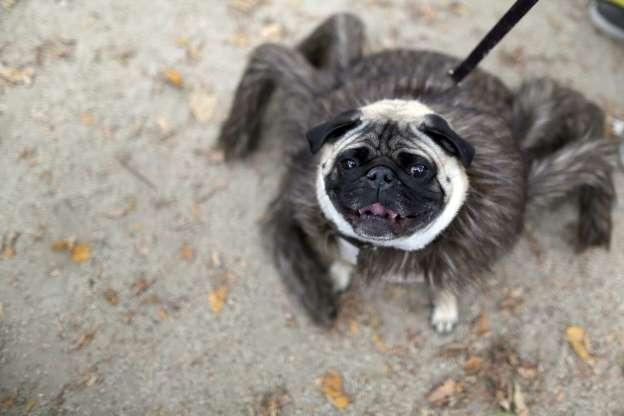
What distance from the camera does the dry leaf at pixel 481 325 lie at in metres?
3.89

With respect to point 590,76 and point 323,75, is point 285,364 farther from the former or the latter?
point 590,76

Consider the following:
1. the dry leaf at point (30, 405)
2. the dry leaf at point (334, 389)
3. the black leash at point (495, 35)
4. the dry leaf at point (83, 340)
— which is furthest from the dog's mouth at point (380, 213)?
the dry leaf at point (30, 405)

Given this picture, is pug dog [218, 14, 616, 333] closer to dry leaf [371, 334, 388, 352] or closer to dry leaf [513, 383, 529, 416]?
dry leaf [371, 334, 388, 352]

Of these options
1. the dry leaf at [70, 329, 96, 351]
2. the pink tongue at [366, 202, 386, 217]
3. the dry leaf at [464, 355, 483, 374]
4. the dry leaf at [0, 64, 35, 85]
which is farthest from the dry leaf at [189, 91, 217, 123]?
the dry leaf at [464, 355, 483, 374]

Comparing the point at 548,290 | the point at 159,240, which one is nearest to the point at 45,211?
the point at 159,240

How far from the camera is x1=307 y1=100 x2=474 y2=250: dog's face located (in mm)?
2633

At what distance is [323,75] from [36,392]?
2.98 m

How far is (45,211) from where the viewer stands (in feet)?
13.5

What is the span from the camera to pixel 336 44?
4176mm

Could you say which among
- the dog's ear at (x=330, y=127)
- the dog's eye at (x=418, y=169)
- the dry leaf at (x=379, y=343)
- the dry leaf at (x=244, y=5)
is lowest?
the dry leaf at (x=379, y=343)

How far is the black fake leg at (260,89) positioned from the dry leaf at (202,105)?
0.30 m

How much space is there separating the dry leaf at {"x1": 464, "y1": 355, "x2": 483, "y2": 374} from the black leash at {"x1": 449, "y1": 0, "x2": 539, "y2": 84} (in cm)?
193

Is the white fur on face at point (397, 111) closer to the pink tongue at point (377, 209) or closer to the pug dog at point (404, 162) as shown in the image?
the pug dog at point (404, 162)

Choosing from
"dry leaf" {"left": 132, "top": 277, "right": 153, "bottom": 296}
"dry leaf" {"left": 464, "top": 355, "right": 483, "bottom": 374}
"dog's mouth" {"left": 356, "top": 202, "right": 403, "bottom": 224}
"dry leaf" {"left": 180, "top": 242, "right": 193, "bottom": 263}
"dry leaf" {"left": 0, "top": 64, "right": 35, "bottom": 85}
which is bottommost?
"dry leaf" {"left": 132, "top": 277, "right": 153, "bottom": 296}
